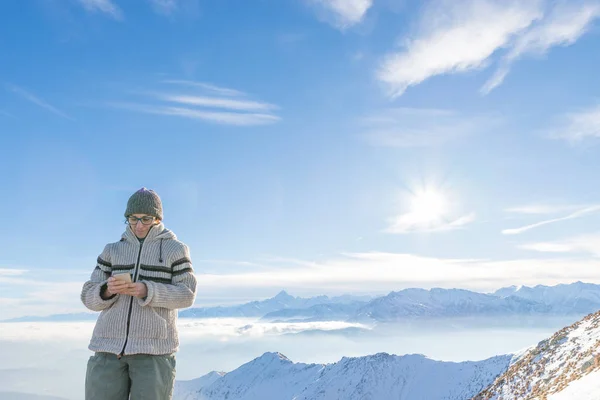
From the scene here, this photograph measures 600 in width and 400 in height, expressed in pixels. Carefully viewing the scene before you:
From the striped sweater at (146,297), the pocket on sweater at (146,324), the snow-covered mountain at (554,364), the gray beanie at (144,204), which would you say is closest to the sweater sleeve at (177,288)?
the striped sweater at (146,297)

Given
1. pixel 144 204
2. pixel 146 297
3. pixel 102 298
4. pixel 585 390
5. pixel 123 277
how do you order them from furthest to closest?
1. pixel 585 390
2. pixel 144 204
3. pixel 102 298
4. pixel 146 297
5. pixel 123 277

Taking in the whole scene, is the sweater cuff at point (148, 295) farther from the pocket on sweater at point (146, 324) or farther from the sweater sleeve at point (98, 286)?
the sweater sleeve at point (98, 286)

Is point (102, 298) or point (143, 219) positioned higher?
point (143, 219)

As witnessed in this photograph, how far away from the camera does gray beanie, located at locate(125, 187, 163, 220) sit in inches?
263

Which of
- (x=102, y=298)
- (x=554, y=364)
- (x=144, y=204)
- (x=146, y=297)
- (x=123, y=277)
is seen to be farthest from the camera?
(x=554, y=364)

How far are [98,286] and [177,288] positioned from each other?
38.3 inches

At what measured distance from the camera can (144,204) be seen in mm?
6684

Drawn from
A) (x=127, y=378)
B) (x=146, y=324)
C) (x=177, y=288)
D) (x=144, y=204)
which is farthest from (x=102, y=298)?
(x=144, y=204)

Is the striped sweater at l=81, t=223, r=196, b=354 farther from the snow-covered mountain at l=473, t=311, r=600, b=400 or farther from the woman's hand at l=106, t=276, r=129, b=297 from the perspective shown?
the snow-covered mountain at l=473, t=311, r=600, b=400

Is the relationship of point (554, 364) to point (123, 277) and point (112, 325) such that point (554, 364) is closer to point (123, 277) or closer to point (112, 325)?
point (112, 325)

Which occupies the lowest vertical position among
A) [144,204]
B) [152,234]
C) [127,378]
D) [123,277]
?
[127,378]

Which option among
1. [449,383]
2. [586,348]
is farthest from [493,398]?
[449,383]

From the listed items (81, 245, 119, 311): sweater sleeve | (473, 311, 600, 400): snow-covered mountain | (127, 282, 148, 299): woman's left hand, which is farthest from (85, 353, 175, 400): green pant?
(473, 311, 600, 400): snow-covered mountain

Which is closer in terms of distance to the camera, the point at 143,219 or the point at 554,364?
the point at 143,219
